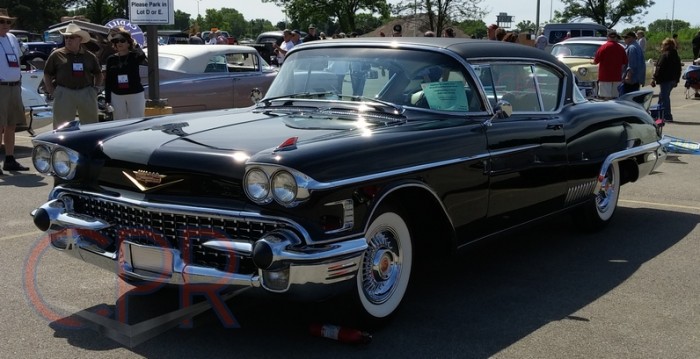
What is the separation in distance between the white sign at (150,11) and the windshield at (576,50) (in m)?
12.0

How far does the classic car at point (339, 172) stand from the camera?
364cm

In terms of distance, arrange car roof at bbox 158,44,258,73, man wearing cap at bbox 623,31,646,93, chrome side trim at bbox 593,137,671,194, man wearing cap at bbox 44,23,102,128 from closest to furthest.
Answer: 1. chrome side trim at bbox 593,137,671,194
2. man wearing cap at bbox 44,23,102,128
3. car roof at bbox 158,44,258,73
4. man wearing cap at bbox 623,31,646,93

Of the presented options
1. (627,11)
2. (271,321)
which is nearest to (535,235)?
(271,321)

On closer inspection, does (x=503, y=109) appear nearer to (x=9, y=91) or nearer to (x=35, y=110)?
(x=9, y=91)

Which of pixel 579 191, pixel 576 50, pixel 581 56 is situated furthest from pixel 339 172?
pixel 576 50

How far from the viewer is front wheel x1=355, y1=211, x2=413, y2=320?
4012 mm

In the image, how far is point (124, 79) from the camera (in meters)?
9.09

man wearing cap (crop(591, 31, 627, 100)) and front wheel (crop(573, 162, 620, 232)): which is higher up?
man wearing cap (crop(591, 31, 627, 100))

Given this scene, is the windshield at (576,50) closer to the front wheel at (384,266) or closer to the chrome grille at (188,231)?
the front wheel at (384,266)

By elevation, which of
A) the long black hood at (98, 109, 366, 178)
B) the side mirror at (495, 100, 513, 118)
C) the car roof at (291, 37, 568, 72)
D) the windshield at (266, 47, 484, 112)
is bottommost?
the long black hood at (98, 109, 366, 178)

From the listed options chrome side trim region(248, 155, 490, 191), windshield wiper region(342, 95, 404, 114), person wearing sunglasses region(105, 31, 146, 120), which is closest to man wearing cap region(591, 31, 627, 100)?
person wearing sunglasses region(105, 31, 146, 120)

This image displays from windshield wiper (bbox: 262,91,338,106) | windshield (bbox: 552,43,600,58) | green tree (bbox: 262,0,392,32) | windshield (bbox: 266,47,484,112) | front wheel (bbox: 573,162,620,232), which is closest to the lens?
windshield (bbox: 266,47,484,112)

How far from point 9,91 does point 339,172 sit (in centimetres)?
683

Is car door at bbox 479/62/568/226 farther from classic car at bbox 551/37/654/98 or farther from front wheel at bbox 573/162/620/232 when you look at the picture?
classic car at bbox 551/37/654/98
